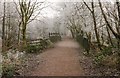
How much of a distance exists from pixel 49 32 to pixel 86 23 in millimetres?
3485

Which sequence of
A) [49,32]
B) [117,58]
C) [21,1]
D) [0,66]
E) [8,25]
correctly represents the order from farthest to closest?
[49,32] < [8,25] < [21,1] < [117,58] < [0,66]

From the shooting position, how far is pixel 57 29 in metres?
19.8

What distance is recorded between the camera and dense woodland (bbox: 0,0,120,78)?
10.5 meters

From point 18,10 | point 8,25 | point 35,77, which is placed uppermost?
point 18,10

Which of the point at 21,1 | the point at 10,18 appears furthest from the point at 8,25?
the point at 21,1

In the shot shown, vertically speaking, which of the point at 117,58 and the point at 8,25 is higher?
the point at 8,25

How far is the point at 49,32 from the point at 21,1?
5219 millimetres

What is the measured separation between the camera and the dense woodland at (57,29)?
10.5 meters

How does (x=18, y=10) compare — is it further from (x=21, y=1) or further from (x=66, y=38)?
(x=66, y=38)

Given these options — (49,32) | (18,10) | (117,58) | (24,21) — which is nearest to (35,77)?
(117,58)

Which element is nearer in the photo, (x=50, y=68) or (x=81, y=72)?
(x=81, y=72)

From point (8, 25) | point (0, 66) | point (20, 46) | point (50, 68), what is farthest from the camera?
point (8, 25)

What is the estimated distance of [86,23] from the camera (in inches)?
746

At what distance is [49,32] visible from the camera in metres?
20.5
